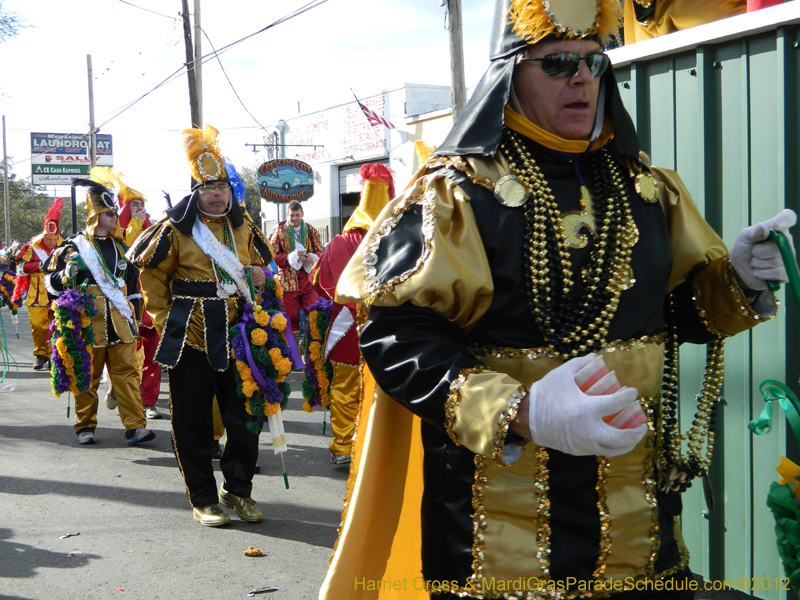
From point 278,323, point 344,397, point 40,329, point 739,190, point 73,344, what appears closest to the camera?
point 739,190

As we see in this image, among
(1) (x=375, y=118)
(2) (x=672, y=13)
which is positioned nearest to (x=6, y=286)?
(1) (x=375, y=118)

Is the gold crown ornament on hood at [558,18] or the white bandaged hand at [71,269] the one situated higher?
the gold crown ornament on hood at [558,18]

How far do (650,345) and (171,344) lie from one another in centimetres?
376

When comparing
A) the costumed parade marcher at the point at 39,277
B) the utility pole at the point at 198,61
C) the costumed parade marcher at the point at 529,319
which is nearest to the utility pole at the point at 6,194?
the utility pole at the point at 198,61

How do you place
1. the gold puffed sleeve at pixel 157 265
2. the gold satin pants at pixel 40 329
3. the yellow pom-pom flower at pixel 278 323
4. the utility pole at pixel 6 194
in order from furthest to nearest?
the utility pole at pixel 6 194 < the gold satin pants at pixel 40 329 < the yellow pom-pom flower at pixel 278 323 < the gold puffed sleeve at pixel 157 265

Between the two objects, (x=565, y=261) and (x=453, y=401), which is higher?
(x=565, y=261)

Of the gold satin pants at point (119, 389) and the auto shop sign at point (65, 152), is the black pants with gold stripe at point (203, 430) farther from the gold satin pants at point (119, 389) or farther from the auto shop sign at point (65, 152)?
the auto shop sign at point (65, 152)

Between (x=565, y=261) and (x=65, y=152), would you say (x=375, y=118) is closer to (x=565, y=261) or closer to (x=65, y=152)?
(x=565, y=261)

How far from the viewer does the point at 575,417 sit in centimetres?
152

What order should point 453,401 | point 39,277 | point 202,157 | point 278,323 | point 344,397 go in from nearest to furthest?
point 453,401 < point 202,157 < point 278,323 < point 344,397 < point 39,277

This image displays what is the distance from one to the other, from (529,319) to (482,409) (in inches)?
15.9

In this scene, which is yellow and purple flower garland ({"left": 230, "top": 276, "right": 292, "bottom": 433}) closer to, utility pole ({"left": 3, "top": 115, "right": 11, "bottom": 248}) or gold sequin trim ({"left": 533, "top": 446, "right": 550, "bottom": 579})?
gold sequin trim ({"left": 533, "top": 446, "right": 550, "bottom": 579})

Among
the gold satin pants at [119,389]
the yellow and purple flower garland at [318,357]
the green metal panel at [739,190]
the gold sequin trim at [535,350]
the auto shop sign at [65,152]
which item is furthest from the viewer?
the auto shop sign at [65,152]

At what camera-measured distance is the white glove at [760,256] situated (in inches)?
77.3
